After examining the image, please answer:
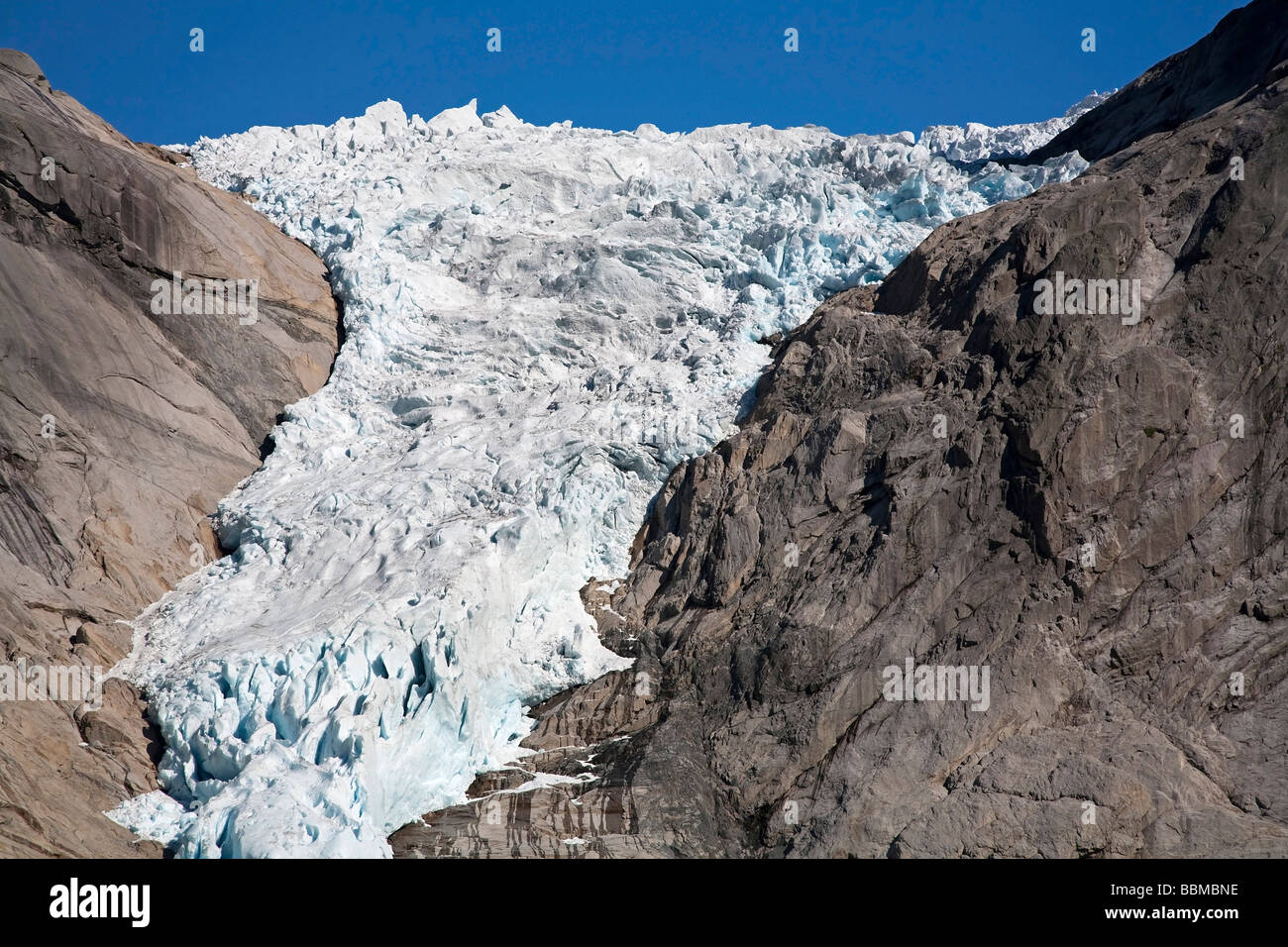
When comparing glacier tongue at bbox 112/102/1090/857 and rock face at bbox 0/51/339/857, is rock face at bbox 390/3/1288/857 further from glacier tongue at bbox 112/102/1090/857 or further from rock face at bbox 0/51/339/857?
rock face at bbox 0/51/339/857

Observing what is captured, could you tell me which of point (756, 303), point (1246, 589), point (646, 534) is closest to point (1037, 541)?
point (1246, 589)

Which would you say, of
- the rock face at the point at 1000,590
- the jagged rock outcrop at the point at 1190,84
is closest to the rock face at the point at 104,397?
the rock face at the point at 1000,590

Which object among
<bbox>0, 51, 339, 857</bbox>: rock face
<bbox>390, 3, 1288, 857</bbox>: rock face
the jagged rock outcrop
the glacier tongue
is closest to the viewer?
<bbox>390, 3, 1288, 857</bbox>: rock face

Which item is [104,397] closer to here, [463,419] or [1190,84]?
[463,419]

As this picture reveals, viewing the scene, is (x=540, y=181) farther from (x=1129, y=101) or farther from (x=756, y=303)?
(x=1129, y=101)

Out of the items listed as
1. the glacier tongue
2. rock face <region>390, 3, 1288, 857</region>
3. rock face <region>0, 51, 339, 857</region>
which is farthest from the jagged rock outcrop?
rock face <region>0, 51, 339, 857</region>

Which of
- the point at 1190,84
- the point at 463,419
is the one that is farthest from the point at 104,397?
the point at 1190,84
